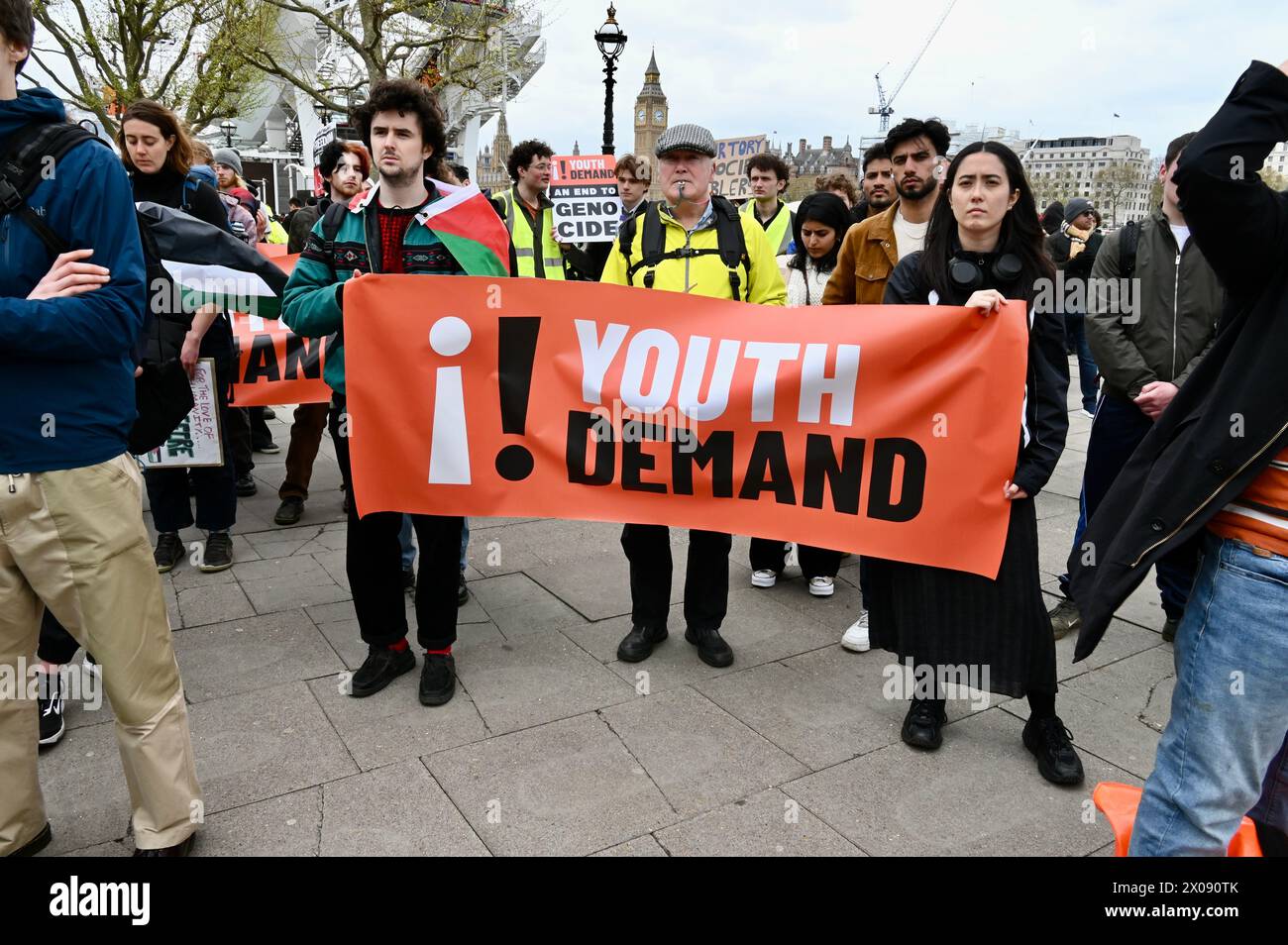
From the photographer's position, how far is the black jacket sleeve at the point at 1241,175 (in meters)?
1.80

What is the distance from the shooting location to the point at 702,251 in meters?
3.89

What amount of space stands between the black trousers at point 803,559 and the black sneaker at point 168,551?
10.5ft

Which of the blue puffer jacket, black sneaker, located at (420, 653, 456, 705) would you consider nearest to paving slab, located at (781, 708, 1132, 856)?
black sneaker, located at (420, 653, 456, 705)

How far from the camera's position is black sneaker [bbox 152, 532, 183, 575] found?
5.07m

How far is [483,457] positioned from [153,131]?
2582 millimetres

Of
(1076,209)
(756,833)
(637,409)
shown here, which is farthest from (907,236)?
(1076,209)

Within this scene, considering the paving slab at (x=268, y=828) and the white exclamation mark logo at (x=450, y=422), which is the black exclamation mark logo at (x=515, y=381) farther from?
the paving slab at (x=268, y=828)

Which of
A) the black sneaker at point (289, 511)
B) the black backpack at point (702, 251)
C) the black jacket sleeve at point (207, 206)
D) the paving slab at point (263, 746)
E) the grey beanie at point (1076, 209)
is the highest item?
the grey beanie at point (1076, 209)

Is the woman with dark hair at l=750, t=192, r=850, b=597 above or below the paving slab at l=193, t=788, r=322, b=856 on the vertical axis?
above

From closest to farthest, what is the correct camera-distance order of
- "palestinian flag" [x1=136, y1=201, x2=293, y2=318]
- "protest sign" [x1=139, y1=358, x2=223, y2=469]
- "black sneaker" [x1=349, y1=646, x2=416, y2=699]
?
"black sneaker" [x1=349, y1=646, x2=416, y2=699] → "palestinian flag" [x1=136, y1=201, x2=293, y2=318] → "protest sign" [x1=139, y1=358, x2=223, y2=469]

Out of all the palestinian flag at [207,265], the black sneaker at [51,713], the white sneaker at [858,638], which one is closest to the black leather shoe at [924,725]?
the white sneaker at [858,638]

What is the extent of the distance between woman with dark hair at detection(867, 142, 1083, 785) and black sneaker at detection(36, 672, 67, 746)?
3060mm

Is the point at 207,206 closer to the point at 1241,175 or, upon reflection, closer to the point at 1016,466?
the point at 1016,466

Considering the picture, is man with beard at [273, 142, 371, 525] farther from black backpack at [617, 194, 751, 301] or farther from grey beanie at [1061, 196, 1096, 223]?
grey beanie at [1061, 196, 1096, 223]
